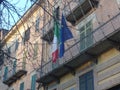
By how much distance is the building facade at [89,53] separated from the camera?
16688mm

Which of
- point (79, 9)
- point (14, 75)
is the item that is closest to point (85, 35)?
point (79, 9)

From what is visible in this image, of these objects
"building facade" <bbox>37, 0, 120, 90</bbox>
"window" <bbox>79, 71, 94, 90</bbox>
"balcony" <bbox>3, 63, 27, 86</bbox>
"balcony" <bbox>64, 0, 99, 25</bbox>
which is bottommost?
"window" <bbox>79, 71, 94, 90</bbox>

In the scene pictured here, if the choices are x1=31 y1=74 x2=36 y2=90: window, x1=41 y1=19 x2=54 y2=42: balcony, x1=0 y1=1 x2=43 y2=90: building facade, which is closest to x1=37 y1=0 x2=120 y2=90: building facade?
x1=41 y1=19 x2=54 y2=42: balcony

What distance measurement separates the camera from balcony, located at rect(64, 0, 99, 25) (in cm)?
1955

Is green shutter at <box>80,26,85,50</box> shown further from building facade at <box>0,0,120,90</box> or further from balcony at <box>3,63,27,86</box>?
balcony at <box>3,63,27,86</box>

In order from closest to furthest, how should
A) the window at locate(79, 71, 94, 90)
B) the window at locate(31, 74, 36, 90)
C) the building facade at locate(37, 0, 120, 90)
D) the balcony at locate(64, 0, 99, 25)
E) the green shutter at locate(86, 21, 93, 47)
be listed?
the building facade at locate(37, 0, 120, 90), the window at locate(79, 71, 94, 90), the green shutter at locate(86, 21, 93, 47), the balcony at locate(64, 0, 99, 25), the window at locate(31, 74, 36, 90)

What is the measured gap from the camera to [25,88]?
89.5 ft

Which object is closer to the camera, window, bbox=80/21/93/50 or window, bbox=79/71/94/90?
window, bbox=79/71/94/90

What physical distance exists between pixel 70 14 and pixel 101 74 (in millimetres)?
5094

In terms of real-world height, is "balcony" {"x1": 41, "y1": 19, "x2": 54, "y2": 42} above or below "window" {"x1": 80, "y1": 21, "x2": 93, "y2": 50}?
above

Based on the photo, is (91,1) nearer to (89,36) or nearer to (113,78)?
(89,36)

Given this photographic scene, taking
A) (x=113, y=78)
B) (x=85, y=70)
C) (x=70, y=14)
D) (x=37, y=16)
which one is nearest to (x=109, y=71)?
(x=113, y=78)

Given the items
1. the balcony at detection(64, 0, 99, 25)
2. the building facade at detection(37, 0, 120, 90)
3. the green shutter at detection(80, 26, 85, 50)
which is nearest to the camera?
the building facade at detection(37, 0, 120, 90)

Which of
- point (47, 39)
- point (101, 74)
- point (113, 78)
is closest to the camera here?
point (113, 78)
